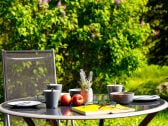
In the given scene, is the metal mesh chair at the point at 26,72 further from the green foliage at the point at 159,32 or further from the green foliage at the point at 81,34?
the green foliage at the point at 159,32

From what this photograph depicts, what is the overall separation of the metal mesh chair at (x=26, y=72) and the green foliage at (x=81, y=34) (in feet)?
7.49

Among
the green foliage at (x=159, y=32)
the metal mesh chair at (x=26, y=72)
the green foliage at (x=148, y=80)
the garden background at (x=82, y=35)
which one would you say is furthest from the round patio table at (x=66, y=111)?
the green foliage at (x=159, y=32)

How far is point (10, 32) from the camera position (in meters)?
7.25

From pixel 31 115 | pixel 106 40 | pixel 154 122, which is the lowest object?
pixel 154 122

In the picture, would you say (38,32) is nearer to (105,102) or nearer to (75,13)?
(75,13)

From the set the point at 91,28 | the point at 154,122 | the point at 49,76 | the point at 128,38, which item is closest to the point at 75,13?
the point at 91,28

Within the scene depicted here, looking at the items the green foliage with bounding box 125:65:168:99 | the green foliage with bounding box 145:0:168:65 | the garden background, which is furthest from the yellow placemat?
the green foliage with bounding box 145:0:168:65

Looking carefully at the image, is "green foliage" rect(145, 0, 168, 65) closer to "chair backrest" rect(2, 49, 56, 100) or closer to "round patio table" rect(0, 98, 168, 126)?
"chair backrest" rect(2, 49, 56, 100)

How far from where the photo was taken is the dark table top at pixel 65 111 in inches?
114

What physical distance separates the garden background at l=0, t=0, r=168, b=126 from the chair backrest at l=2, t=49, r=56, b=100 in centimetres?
224

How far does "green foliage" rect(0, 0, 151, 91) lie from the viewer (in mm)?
6969

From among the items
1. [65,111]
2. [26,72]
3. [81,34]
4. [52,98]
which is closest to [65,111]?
[65,111]

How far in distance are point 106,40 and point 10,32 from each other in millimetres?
1489

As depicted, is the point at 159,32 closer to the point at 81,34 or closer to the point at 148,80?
the point at 148,80
